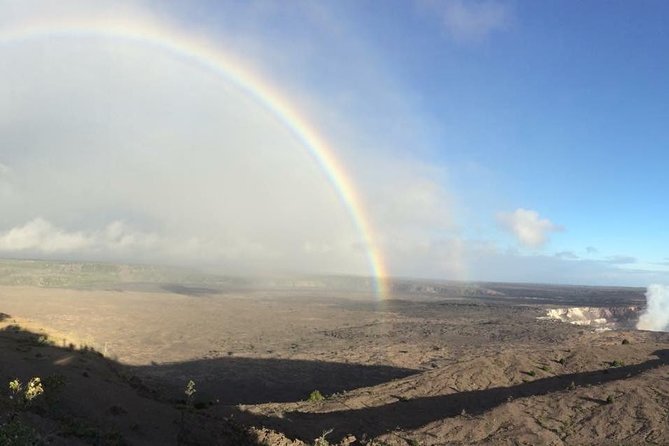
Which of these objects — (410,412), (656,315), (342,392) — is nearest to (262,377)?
(342,392)

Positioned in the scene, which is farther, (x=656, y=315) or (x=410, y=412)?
(x=656, y=315)

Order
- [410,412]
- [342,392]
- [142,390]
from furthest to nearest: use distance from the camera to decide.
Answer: [342,392], [142,390], [410,412]

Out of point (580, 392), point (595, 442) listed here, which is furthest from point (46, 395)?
point (580, 392)

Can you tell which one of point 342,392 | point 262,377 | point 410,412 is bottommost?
point 262,377

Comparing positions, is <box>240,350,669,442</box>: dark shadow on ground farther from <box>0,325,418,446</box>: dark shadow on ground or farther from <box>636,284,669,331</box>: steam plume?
<box>636,284,669,331</box>: steam plume

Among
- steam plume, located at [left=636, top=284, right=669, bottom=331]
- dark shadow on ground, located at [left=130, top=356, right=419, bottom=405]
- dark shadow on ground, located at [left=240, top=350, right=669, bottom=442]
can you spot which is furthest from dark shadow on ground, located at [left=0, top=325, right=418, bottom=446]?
steam plume, located at [left=636, top=284, right=669, bottom=331]

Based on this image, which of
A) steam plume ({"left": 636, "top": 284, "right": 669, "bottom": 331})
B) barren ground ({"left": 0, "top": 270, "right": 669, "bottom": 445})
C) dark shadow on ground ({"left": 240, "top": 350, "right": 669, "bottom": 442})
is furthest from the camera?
steam plume ({"left": 636, "top": 284, "right": 669, "bottom": 331})

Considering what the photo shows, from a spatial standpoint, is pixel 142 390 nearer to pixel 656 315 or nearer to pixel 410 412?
pixel 410 412
